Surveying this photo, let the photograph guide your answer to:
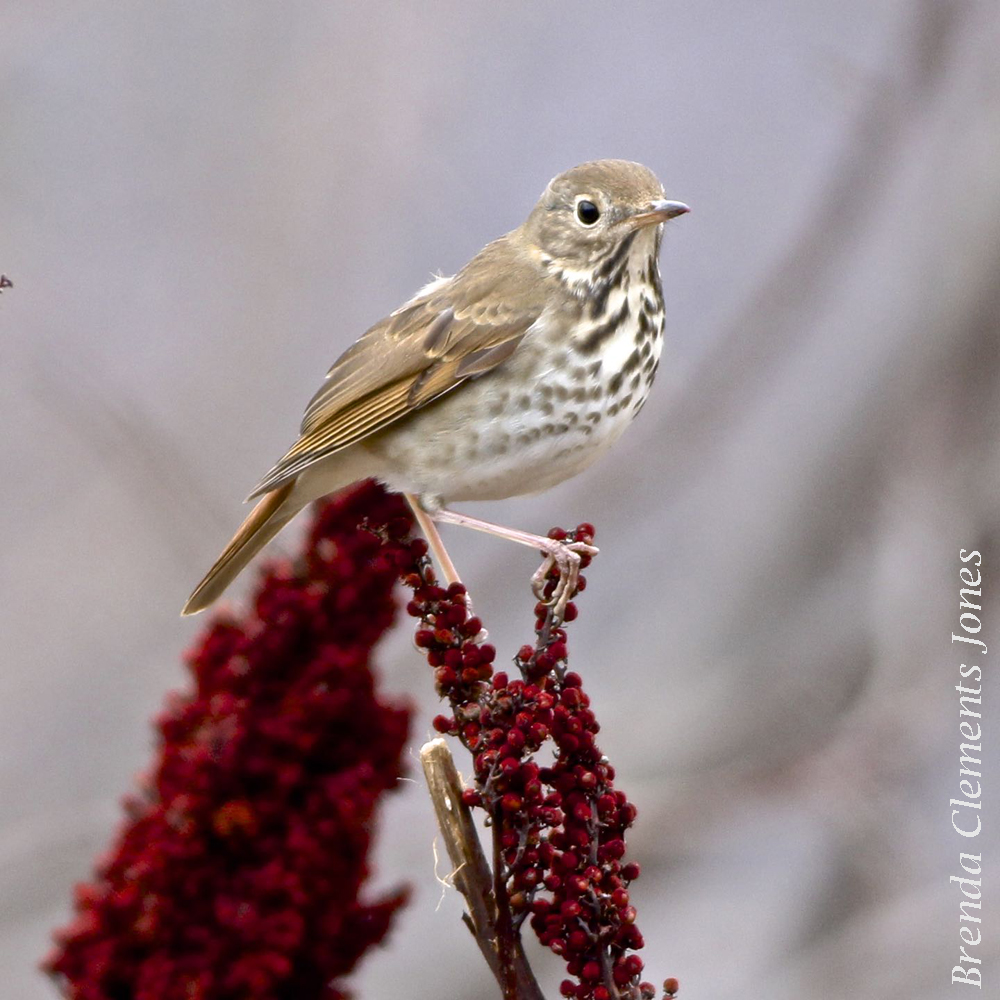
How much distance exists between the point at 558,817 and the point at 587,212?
207 centimetres

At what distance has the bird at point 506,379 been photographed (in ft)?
13.6

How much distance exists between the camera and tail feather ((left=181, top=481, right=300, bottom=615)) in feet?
14.1

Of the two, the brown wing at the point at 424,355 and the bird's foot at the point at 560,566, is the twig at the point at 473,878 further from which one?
the brown wing at the point at 424,355

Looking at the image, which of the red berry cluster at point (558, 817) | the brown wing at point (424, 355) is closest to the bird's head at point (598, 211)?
the brown wing at point (424, 355)

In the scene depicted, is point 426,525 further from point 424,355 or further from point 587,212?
point 587,212

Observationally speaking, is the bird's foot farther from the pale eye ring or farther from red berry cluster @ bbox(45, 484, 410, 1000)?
the pale eye ring

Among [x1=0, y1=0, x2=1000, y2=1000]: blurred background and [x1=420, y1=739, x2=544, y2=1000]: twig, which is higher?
[x1=0, y1=0, x2=1000, y2=1000]: blurred background

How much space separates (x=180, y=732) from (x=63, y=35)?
14.1ft

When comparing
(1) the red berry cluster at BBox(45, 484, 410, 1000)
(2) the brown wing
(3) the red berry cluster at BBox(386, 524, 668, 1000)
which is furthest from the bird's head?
(3) the red berry cluster at BBox(386, 524, 668, 1000)

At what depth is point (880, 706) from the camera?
16.1 ft

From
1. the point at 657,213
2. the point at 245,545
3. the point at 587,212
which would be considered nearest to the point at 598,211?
the point at 587,212

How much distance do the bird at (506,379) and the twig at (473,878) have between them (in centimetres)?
111

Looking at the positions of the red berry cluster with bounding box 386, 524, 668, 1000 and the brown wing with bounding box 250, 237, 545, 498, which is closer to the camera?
the red berry cluster with bounding box 386, 524, 668, 1000

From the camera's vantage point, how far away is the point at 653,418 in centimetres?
564
